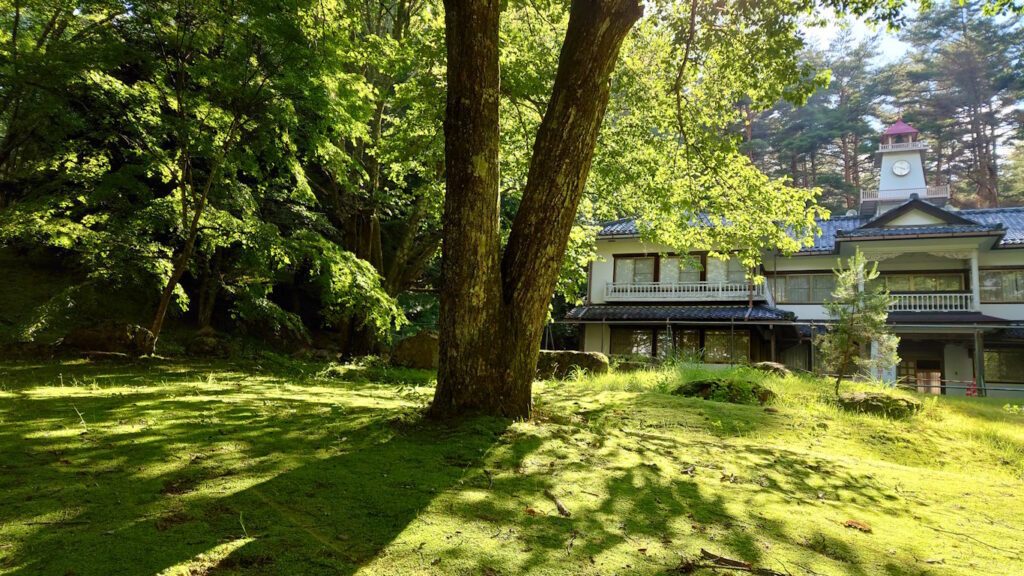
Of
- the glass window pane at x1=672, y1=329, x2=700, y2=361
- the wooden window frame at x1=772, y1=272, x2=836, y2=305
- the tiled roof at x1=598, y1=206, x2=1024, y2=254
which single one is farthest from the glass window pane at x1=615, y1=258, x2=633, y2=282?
the wooden window frame at x1=772, y1=272, x2=836, y2=305

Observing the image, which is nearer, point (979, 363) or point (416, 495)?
point (416, 495)

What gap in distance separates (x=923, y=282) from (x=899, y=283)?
29.6 inches

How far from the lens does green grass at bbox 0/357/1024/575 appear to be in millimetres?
1797

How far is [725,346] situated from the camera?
64.2 ft

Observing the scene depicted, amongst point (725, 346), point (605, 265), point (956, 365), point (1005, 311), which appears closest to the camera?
point (1005, 311)

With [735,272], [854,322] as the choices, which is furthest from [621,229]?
[854,322]

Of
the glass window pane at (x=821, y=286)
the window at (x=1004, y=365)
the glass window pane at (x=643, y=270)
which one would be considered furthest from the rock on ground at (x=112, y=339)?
the window at (x=1004, y=365)

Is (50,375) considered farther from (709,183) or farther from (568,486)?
(709,183)

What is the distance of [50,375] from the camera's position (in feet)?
15.9

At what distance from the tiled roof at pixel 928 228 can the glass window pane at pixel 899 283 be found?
216 cm

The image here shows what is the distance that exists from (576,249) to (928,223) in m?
15.8

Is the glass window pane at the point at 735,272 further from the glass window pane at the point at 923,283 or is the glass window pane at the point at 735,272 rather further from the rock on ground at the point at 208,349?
the rock on ground at the point at 208,349

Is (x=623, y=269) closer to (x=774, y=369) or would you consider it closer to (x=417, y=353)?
(x=774, y=369)

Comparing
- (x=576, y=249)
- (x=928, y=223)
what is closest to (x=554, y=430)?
(x=576, y=249)
